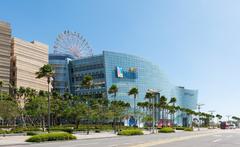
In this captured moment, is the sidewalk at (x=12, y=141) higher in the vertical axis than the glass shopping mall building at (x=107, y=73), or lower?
lower

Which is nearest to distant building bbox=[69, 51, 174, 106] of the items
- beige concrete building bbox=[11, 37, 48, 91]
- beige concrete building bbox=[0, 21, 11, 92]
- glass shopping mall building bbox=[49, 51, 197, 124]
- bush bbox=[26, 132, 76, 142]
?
glass shopping mall building bbox=[49, 51, 197, 124]

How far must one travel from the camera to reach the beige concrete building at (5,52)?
504 feet

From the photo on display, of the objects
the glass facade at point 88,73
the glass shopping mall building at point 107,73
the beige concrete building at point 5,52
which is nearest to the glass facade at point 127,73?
the glass shopping mall building at point 107,73

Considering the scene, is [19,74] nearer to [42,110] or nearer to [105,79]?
[105,79]

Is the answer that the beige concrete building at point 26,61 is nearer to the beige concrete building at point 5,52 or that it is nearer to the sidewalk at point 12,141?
the beige concrete building at point 5,52

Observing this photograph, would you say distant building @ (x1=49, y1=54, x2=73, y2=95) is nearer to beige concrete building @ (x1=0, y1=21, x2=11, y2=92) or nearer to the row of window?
the row of window

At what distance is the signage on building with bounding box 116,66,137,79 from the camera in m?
175

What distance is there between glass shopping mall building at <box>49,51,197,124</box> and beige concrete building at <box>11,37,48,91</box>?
27.8ft

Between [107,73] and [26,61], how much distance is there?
35.4 meters

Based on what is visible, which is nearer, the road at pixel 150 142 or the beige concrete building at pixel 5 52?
the road at pixel 150 142

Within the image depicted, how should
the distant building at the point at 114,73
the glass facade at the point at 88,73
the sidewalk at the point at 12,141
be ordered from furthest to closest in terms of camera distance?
the glass facade at the point at 88,73, the distant building at the point at 114,73, the sidewalk at the point at 12,141

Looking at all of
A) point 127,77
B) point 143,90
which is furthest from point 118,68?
point 143,90

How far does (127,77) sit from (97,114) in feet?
250

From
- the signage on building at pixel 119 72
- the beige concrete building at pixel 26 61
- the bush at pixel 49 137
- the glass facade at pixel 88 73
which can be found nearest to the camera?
the bush at pixel 49 137
